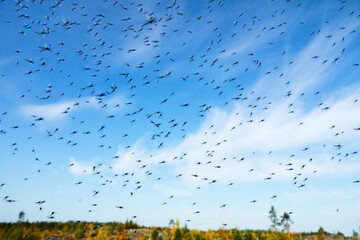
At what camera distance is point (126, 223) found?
28.8 metres

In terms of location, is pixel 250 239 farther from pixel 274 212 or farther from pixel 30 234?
pixel 274 212

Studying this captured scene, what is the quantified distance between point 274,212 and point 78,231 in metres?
45.8

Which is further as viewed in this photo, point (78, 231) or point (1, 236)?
point (78, 231)

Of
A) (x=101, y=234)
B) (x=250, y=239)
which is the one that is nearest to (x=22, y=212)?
(x=101, y=234)

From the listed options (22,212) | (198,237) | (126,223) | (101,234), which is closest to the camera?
(198,237)

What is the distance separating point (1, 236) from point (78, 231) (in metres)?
6.93

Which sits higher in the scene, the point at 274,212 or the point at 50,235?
the point at 274,212

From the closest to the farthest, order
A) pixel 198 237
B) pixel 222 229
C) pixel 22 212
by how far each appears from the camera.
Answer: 1. pixel 198 237
2. pixel 222 229
3. pixel 22 212

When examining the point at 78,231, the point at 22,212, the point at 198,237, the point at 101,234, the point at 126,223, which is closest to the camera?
the point at 198,237

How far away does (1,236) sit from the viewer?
21.7 metres

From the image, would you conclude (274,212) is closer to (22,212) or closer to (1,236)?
(1,236)

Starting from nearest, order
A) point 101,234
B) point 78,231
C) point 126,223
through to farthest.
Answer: point 101,234 → point 78,231 → point 126,223

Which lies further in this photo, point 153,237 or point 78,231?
point 78,231

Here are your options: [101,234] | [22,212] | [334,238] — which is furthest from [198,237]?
[22,212]
